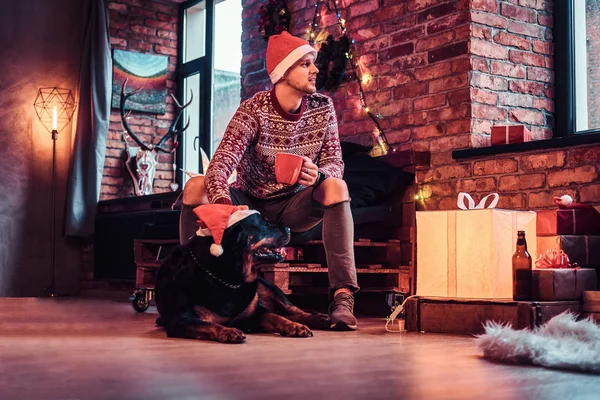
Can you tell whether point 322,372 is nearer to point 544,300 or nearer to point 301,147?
point 544,300

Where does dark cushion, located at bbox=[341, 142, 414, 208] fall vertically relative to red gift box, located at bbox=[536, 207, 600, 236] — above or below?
above

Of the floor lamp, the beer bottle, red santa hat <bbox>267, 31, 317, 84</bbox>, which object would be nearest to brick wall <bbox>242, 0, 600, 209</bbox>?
the beer bottle

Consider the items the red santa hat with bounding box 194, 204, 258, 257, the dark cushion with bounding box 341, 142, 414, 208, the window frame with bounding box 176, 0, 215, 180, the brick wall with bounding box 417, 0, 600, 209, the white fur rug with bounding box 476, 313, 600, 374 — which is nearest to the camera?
the white fur rug with bounding box 476, 313, 600, 374

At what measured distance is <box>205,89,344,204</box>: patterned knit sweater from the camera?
3.20 meters

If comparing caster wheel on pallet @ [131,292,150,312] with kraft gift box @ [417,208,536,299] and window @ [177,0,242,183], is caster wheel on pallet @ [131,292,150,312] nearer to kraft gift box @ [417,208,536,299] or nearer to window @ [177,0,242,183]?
kraft gift box @ [417,208,536,299]

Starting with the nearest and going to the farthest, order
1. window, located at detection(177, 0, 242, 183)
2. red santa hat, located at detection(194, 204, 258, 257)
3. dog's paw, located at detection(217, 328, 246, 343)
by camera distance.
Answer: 1. dog's paw, located at detection(217, 328, 246, 343)
2. red santa hat, located at detection(194, 204, 258, 257)
3. window, located at detection(177, 0, 242, 183)

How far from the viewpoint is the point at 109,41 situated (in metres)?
6.66

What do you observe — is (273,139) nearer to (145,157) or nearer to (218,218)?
(218,218)

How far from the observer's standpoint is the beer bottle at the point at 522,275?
2.85 m

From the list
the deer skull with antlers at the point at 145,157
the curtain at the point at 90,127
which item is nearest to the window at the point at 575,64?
the deer skull with antlers at the point at 145,157

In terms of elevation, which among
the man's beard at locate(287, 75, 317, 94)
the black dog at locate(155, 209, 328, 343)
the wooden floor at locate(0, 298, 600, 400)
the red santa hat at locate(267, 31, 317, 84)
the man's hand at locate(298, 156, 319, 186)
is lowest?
the wooden floor at locate(0, 298, 600, 400)

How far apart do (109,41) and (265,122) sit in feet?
12.5

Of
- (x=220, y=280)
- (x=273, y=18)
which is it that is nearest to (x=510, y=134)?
(x=220, y=280)

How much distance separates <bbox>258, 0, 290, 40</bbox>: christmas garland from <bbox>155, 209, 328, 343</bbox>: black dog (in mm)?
2514
